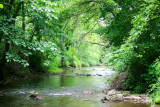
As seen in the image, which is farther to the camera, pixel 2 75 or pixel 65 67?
pixel 65 67

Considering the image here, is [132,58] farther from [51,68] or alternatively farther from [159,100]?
[51,68]

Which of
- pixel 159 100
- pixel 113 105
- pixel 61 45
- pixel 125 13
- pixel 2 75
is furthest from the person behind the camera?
pixel 61 45

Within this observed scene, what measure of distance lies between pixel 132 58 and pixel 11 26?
571cm

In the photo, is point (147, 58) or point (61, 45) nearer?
point (147, 58)

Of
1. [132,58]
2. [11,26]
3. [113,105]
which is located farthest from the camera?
[132,58]

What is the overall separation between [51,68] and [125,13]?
12826mm

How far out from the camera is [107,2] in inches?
420

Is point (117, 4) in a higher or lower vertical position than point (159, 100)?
higher

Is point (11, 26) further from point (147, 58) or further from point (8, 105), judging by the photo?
point (147, 58)

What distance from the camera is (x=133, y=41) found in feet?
25.6

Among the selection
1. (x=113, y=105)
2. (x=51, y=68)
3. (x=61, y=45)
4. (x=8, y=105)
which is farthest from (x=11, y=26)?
(x=51, y=68)

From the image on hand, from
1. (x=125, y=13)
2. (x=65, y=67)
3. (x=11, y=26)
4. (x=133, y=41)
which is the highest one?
(x=125, y=13)

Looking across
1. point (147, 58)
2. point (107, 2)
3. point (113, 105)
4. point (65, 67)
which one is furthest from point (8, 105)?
point (65, 67)

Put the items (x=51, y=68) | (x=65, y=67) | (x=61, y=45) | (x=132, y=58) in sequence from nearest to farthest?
(x=132, y=58) → (x=61, y=45) → (x=51, y=68) → (x=65, y=67)
